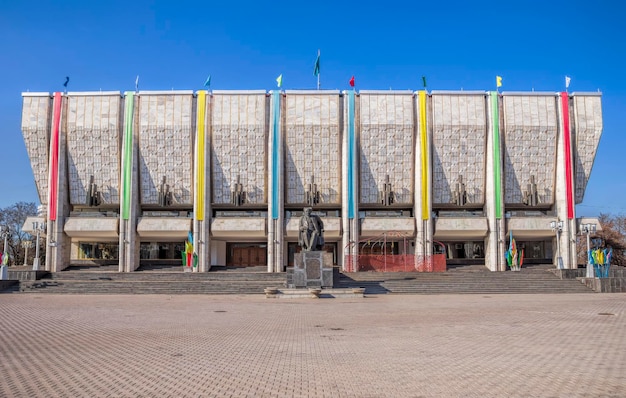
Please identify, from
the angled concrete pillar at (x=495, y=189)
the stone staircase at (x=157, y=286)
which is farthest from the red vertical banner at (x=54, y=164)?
the angled concrete pillar at (x=495, y=189)

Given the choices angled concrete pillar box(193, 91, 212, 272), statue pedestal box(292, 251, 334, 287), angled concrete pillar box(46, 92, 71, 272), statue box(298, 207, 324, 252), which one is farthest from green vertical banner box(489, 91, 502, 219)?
angled concrete pillar box(46, 92, 71, 272)

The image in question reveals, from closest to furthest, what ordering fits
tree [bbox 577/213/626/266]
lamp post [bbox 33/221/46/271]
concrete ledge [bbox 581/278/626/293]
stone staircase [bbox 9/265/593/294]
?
stone staircase [bbox 9/265/593/294] < concrete ledge [bbox 581/278/626/293] < lamp post [bbox 33/221/46/271] < tree [bbox 577/213/626/266]

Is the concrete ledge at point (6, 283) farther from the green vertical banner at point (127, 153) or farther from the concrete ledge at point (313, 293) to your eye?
the concrete ledge at point (313, 293)

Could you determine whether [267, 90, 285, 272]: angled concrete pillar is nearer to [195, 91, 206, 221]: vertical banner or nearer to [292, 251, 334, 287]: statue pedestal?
[195, 91, 206, 221]: vertical banner

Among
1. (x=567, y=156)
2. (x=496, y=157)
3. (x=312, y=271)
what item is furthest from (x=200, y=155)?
(x=567, y=156)

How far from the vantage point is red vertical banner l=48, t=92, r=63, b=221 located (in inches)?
1781

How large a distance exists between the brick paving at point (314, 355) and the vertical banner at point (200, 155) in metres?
27.9

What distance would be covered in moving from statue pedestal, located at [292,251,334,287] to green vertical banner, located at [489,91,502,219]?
71.1 feet

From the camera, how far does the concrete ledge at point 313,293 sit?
2733 centimetres

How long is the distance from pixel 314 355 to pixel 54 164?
136 feet

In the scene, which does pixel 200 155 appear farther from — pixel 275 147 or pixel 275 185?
pixel 275 185

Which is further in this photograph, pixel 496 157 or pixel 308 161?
pixel 308 161

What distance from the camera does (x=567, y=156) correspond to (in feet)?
149

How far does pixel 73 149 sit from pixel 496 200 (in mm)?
33866
